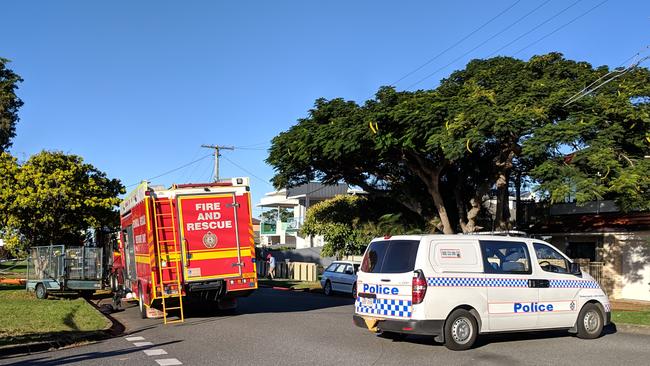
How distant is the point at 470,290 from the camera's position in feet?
32.6

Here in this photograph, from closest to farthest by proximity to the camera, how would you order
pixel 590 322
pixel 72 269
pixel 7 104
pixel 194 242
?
pixel 590 322 → pixel 194 242 → pixel 72 269 → pixel 7 104

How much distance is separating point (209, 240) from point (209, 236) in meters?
0.10

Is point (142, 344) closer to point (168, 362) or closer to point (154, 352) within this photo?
point (154, 352)

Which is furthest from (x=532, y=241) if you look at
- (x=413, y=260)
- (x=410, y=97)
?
(x=410, y=97)

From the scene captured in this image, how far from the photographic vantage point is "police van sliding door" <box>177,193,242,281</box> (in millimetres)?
14141

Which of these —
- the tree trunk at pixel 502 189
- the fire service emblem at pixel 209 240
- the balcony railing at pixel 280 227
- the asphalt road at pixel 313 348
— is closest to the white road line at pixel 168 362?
the asphalt road at pixel 313 348

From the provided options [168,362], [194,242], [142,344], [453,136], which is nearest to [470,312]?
[168,362]

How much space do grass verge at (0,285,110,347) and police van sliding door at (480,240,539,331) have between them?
7197 mm

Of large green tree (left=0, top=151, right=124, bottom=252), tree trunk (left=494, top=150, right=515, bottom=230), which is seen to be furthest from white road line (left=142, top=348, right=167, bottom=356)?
tree trunk (left=494, top=150, right=515, bottom=230)

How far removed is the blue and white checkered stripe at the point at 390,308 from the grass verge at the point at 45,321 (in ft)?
17.0

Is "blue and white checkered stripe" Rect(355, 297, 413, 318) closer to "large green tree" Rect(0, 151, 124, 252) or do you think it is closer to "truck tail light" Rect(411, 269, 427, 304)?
"truck tail light" Rect(411, 269, 427, 304)

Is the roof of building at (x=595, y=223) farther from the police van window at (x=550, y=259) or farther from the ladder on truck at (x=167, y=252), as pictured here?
the ladder on truck at (x=167, y=252)

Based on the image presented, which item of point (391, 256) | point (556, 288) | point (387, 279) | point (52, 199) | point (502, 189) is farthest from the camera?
point (502, 189)

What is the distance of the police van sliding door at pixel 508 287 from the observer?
10203 mm
